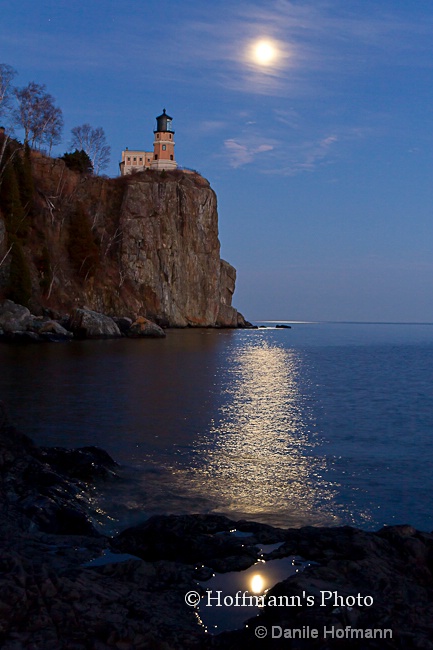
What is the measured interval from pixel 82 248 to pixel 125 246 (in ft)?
35.4

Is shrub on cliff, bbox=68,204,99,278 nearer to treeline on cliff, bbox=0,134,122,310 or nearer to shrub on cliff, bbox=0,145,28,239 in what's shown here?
treeline on cliff, bbox=0,134,122,310

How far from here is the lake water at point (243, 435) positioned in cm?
767

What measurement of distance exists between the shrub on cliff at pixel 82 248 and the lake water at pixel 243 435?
3509cm

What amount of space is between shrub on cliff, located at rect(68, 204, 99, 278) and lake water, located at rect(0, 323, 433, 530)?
3509 centimetres

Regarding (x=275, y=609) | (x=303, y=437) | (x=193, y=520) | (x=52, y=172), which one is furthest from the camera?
(x=52, y=172)

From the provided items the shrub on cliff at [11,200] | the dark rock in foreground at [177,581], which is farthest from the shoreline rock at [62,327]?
the dark rock in foreground at [177,581]

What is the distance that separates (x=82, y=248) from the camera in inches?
2359

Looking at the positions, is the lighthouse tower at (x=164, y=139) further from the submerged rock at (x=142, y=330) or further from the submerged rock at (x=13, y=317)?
the submerged rock at (x=13, y=317)

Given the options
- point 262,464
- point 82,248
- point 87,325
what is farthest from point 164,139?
point 262,464

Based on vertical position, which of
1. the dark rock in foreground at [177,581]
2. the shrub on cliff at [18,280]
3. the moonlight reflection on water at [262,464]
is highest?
the shrub on cliff at [18,280]

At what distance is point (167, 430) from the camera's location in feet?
41.9

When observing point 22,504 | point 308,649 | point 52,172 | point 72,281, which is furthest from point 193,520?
point 52,172

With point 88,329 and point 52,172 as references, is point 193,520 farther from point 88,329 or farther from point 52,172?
point 52,172

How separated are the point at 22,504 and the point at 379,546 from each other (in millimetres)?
3912
